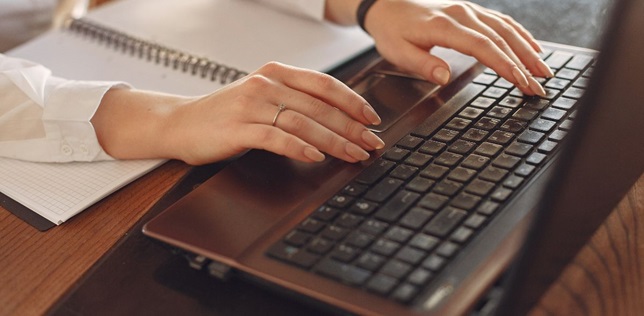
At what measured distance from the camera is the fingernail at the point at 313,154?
691 millimetres

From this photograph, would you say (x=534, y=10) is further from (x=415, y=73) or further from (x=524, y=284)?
(x=524, y=284)

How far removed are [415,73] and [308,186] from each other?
0.28 m

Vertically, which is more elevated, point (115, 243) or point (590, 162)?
point (590, 162)

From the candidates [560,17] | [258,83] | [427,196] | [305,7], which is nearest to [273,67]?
[258,83]

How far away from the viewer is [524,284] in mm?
471

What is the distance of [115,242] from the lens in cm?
67

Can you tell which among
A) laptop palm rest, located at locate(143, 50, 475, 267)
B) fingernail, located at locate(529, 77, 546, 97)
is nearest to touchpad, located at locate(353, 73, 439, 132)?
laptop palm rest, located at locate(143, 50, 475, 267)

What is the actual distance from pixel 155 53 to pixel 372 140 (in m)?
0.44

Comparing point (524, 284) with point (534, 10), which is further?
point (534, 10)

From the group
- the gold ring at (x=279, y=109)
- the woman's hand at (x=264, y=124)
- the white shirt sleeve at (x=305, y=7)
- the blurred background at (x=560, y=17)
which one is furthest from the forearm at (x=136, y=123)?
the blurred background at (x=560, y=17)

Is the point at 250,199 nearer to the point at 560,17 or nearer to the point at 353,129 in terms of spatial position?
the point at 353,129

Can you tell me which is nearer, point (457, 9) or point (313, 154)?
point (313, 154)

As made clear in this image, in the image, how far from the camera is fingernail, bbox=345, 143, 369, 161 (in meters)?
0.69

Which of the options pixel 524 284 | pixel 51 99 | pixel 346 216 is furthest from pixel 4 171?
pixel 524 284
